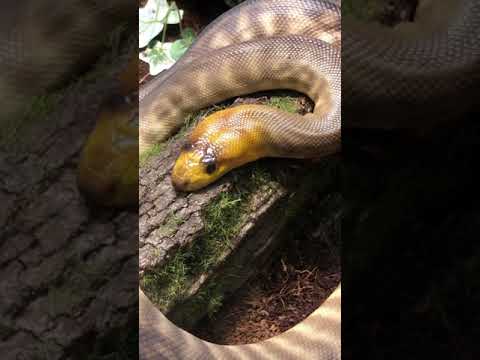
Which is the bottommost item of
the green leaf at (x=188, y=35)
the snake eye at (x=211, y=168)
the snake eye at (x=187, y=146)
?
the snake eye at (x=211, y=168)

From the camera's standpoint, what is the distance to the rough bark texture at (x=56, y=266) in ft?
4.25

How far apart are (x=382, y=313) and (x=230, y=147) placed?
1.86 ft

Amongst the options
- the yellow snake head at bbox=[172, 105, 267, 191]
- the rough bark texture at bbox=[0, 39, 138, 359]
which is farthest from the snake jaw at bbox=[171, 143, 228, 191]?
the rough bark texture at bbox=[0, 39, 138, 359]

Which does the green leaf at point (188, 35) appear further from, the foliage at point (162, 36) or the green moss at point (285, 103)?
the green moss at point (285, 103)

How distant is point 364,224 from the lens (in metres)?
1.49

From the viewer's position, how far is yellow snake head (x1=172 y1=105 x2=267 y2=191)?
4.21 feet

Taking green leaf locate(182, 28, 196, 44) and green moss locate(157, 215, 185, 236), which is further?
green leaf locate(182, 28, 196, 44)

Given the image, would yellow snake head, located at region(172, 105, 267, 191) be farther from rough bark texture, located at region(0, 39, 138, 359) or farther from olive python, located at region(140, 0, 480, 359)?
rough bark texture, located at region(0, 39, 138, 359)

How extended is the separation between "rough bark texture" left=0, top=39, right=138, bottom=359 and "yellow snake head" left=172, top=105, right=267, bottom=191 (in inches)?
6.7

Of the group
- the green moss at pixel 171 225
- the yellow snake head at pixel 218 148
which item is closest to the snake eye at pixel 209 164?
the yellow snake head at pixel 218 148

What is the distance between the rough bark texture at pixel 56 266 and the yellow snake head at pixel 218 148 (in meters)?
0.17

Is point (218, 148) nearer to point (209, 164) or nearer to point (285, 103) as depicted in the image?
point (209, 164)

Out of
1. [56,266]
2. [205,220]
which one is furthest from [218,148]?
[56,266]

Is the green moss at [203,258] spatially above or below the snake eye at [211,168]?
below
